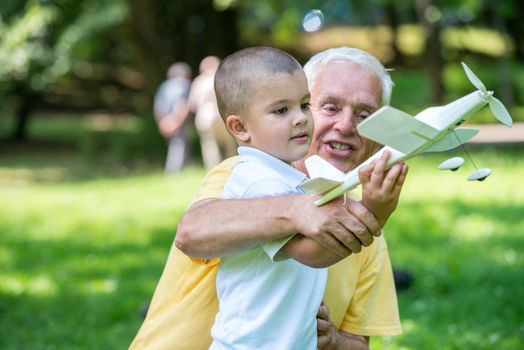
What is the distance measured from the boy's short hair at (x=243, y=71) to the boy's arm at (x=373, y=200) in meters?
0.40

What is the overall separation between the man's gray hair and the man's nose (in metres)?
0.17

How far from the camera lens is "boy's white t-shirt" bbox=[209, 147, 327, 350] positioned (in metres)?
2.43

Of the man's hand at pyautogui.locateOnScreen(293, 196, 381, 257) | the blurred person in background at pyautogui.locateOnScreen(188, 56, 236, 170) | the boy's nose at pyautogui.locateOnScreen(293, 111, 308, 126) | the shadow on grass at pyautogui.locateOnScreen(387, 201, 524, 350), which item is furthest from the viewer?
the blurred person in background at pyautogui.locateOnScreen(188, 56, 236, 170)

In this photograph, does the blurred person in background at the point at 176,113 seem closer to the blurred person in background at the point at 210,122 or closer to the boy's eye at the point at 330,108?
the blurred person in background at the point at 210,122

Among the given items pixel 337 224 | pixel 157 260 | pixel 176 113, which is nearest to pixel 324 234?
pixel 337 224

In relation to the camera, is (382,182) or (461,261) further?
(461,261)

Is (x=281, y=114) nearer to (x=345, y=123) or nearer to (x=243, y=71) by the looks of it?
(x=243, y=71)

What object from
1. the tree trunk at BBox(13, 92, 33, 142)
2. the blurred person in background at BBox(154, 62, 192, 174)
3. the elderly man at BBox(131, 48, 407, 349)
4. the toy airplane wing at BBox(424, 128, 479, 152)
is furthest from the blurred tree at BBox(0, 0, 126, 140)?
the toy airplane wing at BBox(424, 128, 479, 152)

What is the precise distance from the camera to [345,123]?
299 centimetres

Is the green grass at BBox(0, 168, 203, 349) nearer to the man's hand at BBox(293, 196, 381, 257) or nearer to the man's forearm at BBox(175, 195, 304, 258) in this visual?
the man's forearm at BBox(175, 195, 304, 258)

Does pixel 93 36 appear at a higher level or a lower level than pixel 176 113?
lower

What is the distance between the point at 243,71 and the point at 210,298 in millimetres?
698

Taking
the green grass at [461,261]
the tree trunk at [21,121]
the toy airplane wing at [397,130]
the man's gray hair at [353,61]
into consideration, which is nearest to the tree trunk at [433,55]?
the green grass at [461,261]

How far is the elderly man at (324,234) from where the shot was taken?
221 centimetres
